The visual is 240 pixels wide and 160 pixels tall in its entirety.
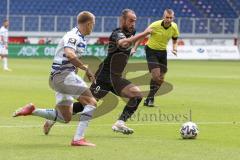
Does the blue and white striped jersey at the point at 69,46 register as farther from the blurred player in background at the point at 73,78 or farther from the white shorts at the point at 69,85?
the white shorts at the point at 69,85

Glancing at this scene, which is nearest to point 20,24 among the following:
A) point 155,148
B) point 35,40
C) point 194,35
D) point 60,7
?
point 35,40

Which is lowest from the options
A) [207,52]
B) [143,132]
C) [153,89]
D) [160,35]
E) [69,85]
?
[207,52]

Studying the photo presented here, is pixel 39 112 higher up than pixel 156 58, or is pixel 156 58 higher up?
pixel 39 112

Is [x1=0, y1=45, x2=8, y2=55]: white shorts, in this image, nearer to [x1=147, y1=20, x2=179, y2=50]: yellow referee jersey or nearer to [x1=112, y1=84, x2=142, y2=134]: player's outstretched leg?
[x1=147, y1=20, x2=179, y2=50]: yellow referee jersey

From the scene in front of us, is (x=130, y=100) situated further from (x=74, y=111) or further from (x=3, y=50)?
(x=3, y=50)

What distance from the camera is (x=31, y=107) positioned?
12039 millimetres

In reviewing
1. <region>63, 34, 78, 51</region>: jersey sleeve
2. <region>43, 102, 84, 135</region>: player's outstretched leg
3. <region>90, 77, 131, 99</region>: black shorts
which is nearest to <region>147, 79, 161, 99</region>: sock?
<region>90, 77, 131, 99</region>: black shorts

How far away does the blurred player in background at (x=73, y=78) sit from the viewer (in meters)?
11.3

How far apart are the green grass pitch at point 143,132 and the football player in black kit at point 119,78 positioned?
0.39 m

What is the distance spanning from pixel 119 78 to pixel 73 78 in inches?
71.6

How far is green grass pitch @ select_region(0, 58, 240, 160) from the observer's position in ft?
34.6

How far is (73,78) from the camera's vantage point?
11.8 m

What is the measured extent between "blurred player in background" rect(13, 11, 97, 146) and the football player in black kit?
620mm

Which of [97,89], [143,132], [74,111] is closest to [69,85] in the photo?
[74,111]
